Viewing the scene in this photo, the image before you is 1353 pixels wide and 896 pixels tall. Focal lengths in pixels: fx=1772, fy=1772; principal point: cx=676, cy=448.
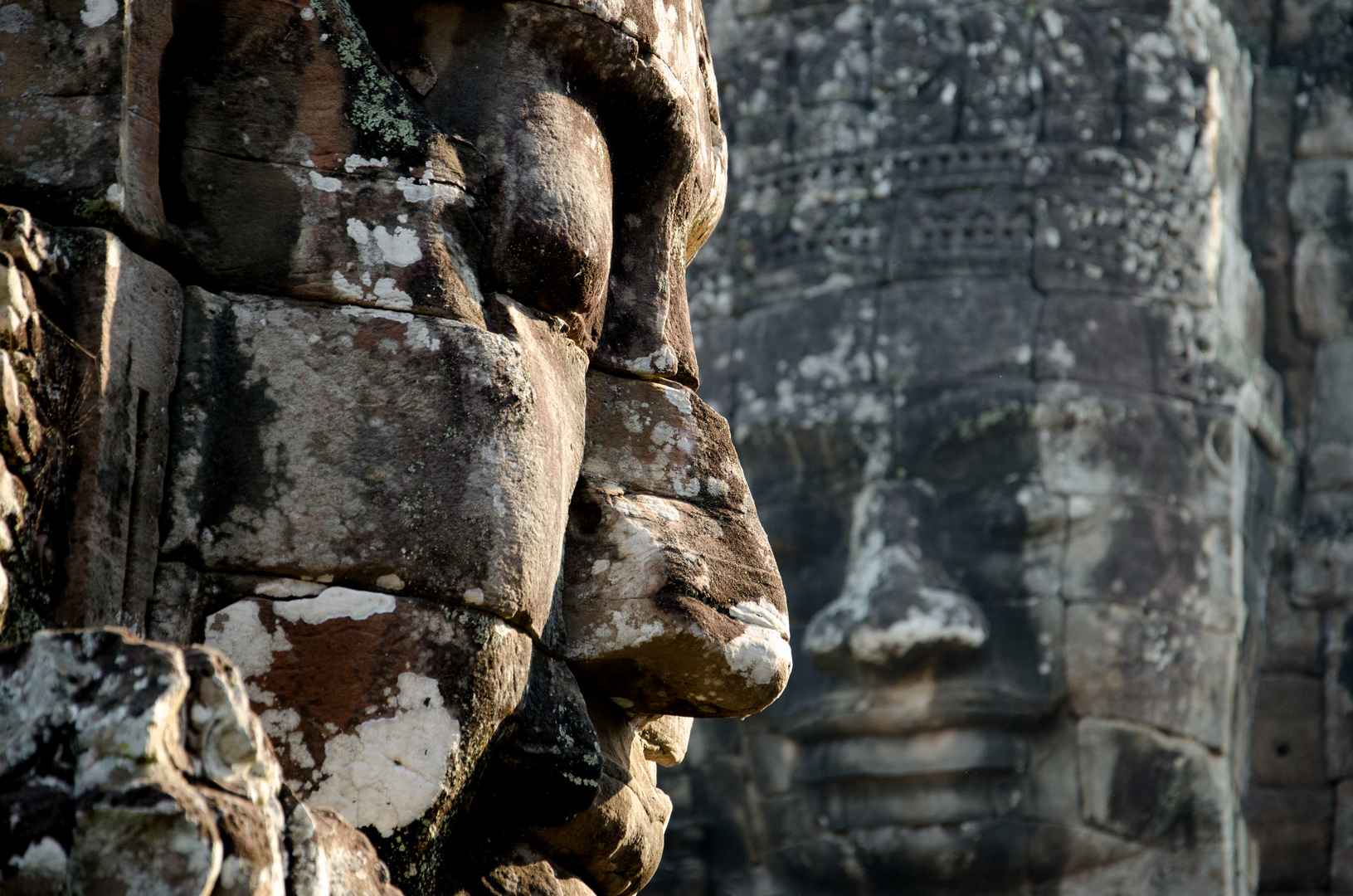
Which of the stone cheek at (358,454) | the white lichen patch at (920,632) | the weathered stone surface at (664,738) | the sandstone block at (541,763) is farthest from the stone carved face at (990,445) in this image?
the stone cheek at (358,454)

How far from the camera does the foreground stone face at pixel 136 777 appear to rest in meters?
1.30

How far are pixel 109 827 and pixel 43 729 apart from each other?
4.1 inches

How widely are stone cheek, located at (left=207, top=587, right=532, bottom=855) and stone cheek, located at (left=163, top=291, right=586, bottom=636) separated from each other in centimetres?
4

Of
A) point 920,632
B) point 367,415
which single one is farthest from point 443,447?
point 920,632

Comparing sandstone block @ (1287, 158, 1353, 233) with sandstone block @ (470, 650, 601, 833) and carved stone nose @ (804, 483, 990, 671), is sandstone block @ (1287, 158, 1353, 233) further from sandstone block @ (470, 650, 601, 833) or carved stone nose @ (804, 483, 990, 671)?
sandstone block @ (470, 650, 601, 833)

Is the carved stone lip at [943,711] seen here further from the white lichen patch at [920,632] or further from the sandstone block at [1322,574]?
the sandstone block at [1322,574]

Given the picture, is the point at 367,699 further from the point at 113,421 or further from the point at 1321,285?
the point at 1321,285

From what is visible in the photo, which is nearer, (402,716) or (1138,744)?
(402,716)

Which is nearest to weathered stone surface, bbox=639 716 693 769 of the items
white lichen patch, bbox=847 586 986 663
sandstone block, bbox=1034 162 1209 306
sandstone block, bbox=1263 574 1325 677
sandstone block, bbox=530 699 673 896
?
sandstone block, bbox=530 699 673 896

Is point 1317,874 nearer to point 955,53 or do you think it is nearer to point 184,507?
point 955,53

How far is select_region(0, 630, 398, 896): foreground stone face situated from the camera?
1.30 meters

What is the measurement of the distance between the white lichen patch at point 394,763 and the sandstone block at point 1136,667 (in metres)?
4.81

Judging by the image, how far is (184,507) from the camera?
1.88 m

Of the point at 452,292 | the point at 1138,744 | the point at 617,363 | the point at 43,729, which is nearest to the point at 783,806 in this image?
the point at 1138,744
